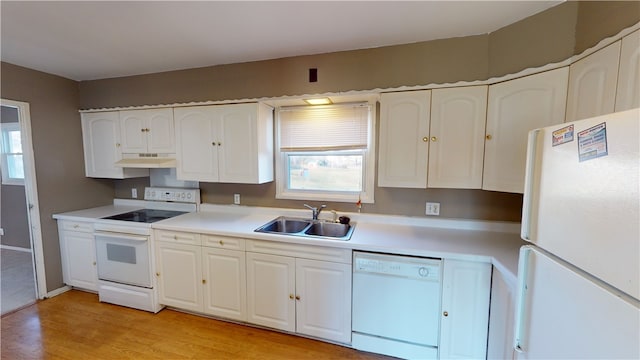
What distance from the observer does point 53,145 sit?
9.02ft

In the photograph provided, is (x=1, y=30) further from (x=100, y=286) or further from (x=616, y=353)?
(x=616, y=353)

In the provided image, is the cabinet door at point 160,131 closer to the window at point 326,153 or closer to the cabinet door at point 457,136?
the window at point 326,153

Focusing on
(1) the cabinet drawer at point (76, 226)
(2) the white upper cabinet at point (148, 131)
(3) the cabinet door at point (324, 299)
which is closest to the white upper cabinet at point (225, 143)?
(2) the white upper cabinet at point (148, 131)

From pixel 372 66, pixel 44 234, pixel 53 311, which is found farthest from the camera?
pixel 44 234

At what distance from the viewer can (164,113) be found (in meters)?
2.65

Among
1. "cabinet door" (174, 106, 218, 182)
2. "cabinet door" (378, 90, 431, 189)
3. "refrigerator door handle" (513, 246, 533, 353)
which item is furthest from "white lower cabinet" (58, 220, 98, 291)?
"refrigerator door handle" (513, 246, 533, 353)

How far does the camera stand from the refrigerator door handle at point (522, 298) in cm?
103

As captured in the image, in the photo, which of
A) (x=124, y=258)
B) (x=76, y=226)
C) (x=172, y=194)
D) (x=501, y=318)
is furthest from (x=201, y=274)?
(x=501, y=318)

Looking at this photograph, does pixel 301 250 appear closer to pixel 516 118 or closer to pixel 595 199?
pixel 595 199

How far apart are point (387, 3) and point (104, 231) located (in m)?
3.13

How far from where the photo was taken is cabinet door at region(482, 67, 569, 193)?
1.57m

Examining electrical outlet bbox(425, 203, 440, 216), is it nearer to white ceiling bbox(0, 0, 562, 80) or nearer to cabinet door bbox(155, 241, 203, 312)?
white ceiling bbox(0, 0, 562, 80)

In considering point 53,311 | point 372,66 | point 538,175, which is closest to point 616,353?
point 538,175

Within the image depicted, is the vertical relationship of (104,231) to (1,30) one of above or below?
below
